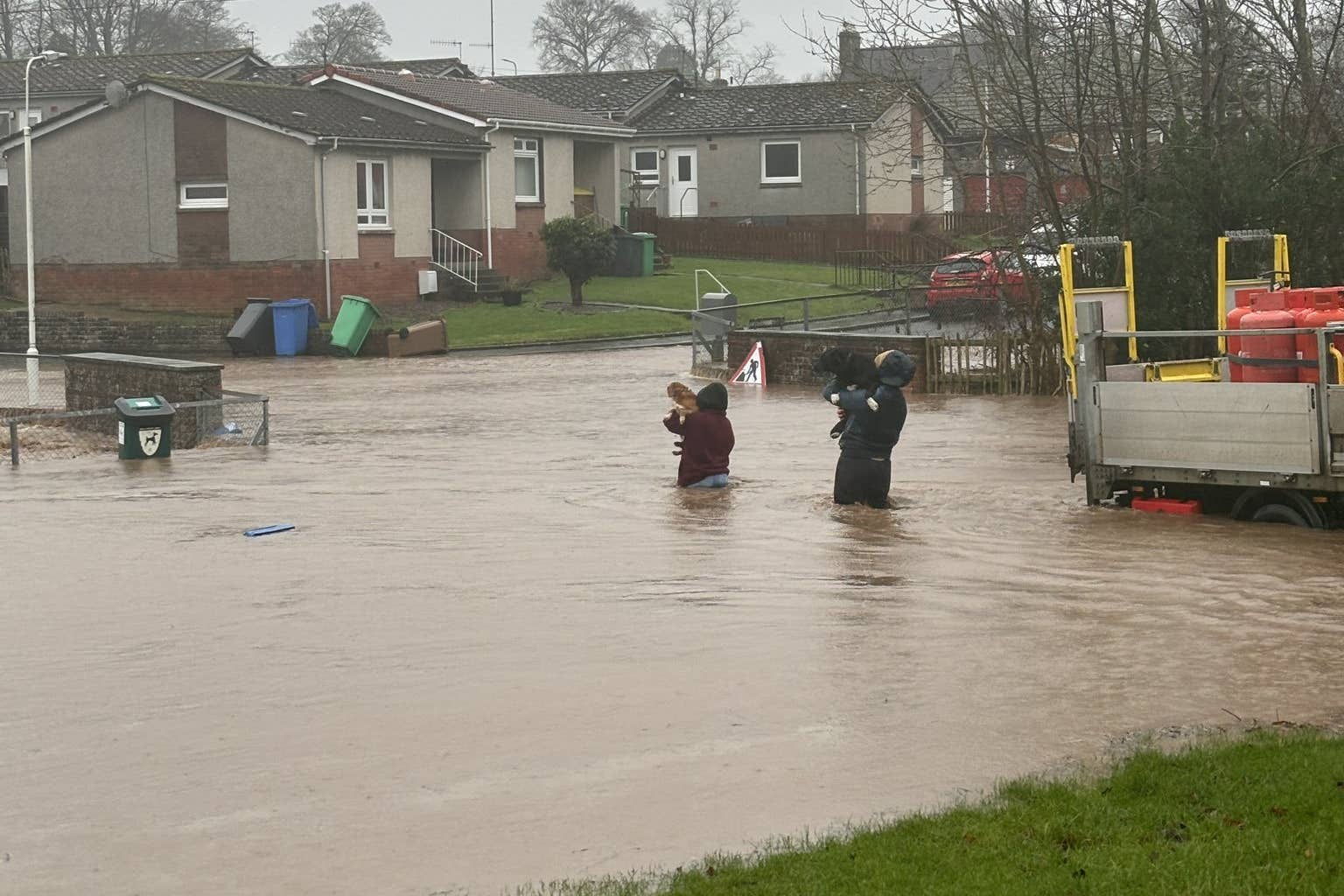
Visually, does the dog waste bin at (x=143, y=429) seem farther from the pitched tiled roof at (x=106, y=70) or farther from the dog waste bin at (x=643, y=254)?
the pitched tiled roof at (x=106, y=70)

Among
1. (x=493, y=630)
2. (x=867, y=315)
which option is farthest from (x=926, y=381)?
(x=493, y=630)

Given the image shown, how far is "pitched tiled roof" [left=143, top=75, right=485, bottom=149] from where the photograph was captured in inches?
1746

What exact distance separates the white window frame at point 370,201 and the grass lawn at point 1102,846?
39439mm

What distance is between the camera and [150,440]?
71.3ft

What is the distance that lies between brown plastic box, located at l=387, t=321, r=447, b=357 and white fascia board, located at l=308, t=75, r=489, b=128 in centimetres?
1130

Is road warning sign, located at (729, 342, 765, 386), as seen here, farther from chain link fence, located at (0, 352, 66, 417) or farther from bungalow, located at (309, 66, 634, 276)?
bungalow, located at (309, 66, 634, 276)

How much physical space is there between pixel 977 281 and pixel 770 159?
87.4ft

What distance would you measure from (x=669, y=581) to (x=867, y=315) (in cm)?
3023

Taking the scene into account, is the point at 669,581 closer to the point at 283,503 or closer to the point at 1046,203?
the point at 283,503

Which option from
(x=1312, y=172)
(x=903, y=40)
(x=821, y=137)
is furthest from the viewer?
(x=821, y=137)

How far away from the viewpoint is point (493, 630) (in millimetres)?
11461

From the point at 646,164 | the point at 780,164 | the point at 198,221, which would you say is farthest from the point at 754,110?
the point at 198,221

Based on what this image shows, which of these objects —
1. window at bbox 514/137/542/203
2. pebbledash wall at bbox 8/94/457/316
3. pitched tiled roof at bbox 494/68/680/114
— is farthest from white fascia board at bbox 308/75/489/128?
pitched tiled roof at bbox 494/68/680/114

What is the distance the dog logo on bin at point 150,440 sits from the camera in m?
21.6
